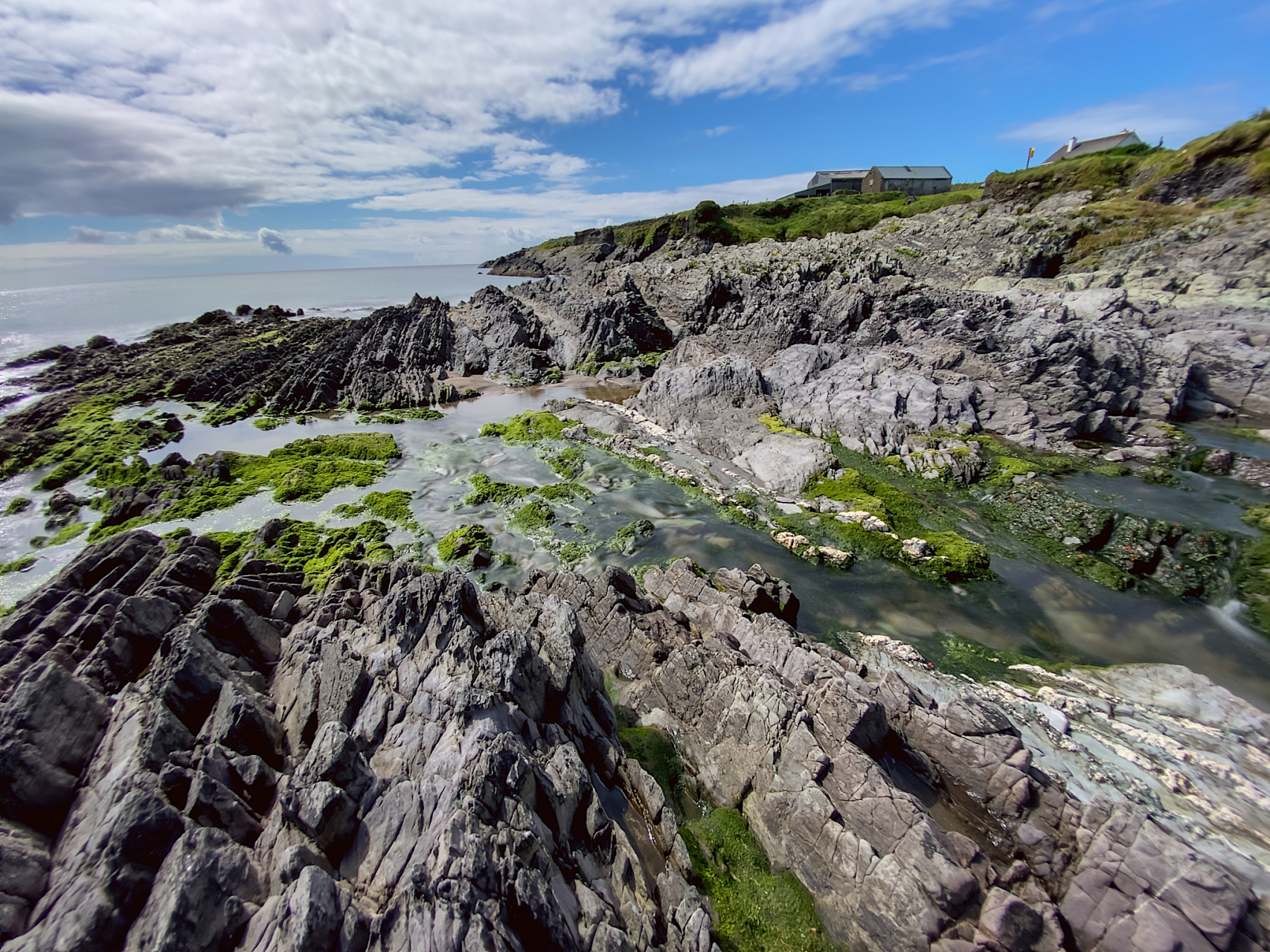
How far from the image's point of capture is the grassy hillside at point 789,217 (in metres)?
98.9

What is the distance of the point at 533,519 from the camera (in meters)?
33.3

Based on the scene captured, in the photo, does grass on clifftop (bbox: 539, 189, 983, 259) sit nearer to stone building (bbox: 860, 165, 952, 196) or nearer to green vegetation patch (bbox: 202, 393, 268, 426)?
stone building (bbox: 860, 165, 952, 196)

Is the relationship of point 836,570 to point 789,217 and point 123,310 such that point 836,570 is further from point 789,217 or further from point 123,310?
point 123,310

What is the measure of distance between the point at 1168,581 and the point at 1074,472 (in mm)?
11927

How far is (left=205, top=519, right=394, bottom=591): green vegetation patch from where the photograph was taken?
1065 inches

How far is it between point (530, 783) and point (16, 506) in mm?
46510

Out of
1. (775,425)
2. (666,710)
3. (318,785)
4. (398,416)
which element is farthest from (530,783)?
(398,416)

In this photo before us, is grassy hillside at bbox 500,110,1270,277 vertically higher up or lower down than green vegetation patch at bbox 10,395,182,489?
higher up

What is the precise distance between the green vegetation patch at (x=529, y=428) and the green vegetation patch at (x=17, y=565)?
29.7 metres

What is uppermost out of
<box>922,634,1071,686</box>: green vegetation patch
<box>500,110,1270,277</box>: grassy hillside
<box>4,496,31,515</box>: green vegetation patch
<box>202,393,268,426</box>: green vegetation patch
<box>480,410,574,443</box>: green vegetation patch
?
<box>500,110,1270,277</box>: grassy hillside

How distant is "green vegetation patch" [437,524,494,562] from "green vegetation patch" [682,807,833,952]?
Answer: 20189 millimetres

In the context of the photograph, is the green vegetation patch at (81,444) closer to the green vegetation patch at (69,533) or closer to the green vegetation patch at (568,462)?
the green vegetation patch at (69,533)

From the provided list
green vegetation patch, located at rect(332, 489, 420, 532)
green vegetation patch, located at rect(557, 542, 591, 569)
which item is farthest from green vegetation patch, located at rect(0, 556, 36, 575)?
Answer: green vegetation patch, located at rect(557, 542, 591, 569)

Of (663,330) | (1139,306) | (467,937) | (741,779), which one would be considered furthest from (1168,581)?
(663,330)
